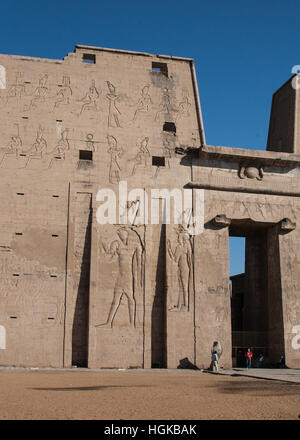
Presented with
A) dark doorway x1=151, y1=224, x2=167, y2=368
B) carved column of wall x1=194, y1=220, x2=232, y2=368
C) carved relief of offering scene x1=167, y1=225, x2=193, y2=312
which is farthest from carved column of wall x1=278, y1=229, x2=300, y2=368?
dark doorway x1=151, y1=224, x2=167, y2=368

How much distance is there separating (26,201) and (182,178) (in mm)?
5451

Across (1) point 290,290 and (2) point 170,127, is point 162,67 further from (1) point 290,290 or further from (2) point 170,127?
(1) point 290,290

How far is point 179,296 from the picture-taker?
17703 mm

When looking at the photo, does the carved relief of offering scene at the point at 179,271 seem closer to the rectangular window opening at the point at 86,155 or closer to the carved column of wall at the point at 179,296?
the carved column of wall at the point at 179,296

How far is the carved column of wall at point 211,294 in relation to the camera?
17547mm

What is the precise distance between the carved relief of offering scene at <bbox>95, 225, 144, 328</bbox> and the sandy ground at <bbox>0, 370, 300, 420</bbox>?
20.3ft

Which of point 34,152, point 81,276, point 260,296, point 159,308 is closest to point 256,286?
point 260,296

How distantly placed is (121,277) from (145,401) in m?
9.62

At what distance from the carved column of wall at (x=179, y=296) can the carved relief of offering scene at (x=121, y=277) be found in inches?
37.6

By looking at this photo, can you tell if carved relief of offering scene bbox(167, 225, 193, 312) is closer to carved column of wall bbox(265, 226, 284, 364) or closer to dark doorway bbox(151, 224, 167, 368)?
dark doorway bbox(151, 224, 167, 368)

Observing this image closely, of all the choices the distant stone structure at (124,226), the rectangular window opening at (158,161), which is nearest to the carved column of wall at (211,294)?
the distant stone structure at (124,226)
